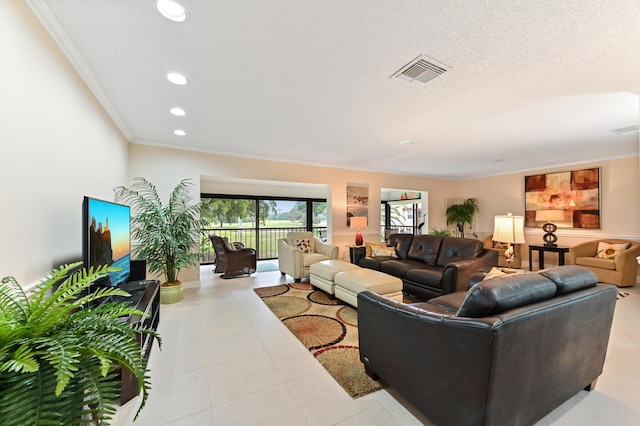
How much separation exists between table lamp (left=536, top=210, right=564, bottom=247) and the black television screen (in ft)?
22.9

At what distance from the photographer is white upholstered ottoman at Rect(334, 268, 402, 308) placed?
2.93 meters

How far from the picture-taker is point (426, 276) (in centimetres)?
345

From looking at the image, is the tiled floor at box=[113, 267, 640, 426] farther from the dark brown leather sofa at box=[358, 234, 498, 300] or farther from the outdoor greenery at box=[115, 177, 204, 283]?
the dark brown leather sofa at box=[358, 234, 498, 300]

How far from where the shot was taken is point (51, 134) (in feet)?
5.61

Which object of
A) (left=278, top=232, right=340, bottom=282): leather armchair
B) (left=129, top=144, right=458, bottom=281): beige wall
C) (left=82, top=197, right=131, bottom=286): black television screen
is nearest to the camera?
(left=82, top=197, right=131, bottom=286): black television screen

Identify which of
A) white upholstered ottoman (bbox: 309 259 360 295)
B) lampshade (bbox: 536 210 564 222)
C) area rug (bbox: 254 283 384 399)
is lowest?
area rug (bbox: 254 283 384 399)

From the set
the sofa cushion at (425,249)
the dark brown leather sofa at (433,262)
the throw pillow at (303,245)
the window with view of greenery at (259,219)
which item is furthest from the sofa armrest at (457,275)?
the window with view of greenery at (259,219)

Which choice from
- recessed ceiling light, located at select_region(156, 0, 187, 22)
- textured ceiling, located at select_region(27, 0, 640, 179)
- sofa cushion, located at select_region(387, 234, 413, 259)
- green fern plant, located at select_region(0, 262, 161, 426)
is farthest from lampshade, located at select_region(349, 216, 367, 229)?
green fern plant, located at select_region(0, 262, 161, 426)

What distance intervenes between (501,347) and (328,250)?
390 centimetres

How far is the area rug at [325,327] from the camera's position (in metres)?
1.91

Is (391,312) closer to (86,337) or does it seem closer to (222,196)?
(86,337)

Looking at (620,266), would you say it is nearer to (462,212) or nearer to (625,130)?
(625,130)

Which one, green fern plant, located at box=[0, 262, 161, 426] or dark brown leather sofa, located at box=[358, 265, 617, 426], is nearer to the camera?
green fern plant, located at box=[0, 262, 161, 426]

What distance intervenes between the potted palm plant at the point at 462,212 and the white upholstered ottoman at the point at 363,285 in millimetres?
5154
